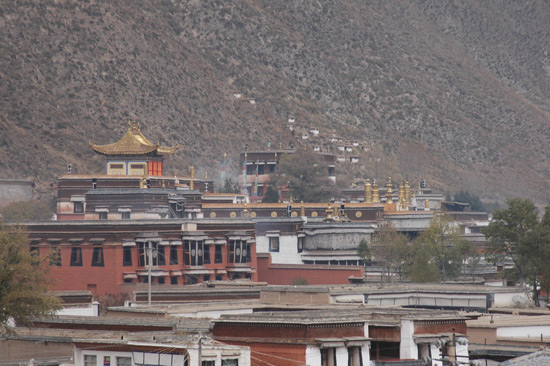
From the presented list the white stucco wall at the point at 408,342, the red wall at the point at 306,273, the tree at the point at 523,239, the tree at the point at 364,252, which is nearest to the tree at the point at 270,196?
the tree at the point at 364,252

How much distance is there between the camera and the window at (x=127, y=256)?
76000 millimetres

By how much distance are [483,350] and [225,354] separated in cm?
920

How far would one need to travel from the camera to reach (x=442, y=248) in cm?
8619

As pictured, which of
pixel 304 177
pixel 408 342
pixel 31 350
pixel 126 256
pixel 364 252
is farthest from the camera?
pixel 304 177

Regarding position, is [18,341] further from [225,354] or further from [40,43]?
[40,43]

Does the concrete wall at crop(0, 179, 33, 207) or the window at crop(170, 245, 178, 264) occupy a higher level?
the concrete wall at crop(0, 179, 33, 207)

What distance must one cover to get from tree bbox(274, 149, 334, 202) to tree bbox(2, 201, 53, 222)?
24.5 m

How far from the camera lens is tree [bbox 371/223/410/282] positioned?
285 feet

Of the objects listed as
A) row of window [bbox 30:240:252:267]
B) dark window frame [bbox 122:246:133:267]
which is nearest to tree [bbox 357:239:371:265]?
row of window [bbox 30:240:252:267]

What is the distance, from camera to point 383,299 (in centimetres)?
5656

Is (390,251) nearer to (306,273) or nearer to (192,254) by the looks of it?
(306,273)

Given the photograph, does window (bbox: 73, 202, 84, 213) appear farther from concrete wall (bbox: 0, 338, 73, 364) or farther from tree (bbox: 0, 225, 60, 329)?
concrete wall (bbox: 0, 338, 73, 364)

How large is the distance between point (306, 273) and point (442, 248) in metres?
9.07

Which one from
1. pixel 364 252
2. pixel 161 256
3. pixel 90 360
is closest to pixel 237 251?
pixel 161 256
